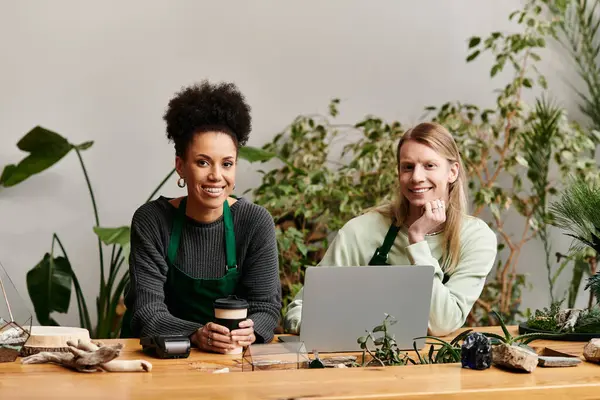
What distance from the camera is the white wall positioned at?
13.6ft

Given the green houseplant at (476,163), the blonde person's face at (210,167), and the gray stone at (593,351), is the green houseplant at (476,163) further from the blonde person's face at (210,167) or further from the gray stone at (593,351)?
the gray stone at (593,351)

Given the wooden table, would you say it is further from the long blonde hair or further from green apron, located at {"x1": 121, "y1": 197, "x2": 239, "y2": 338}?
the long blonde hair

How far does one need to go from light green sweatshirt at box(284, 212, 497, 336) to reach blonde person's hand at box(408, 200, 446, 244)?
0.04 m

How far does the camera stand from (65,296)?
395cm

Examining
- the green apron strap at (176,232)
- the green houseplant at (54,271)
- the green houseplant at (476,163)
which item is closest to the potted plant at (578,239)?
the green apron strap at (176,232)

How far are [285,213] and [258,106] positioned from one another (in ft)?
2.33

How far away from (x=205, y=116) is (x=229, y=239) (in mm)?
405

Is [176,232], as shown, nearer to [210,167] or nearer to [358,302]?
[210,167]

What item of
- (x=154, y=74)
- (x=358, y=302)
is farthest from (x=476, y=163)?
(x=358, y=302)

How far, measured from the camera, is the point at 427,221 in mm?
2656

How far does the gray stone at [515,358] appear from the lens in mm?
1743

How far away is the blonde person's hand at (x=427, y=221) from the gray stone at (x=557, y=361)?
33.3 inches

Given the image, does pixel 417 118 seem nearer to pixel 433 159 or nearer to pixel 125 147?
pixel 125 147

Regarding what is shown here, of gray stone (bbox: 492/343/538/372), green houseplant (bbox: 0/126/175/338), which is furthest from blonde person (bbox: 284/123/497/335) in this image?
green houseplant (bbox: 0/126/175/338)
